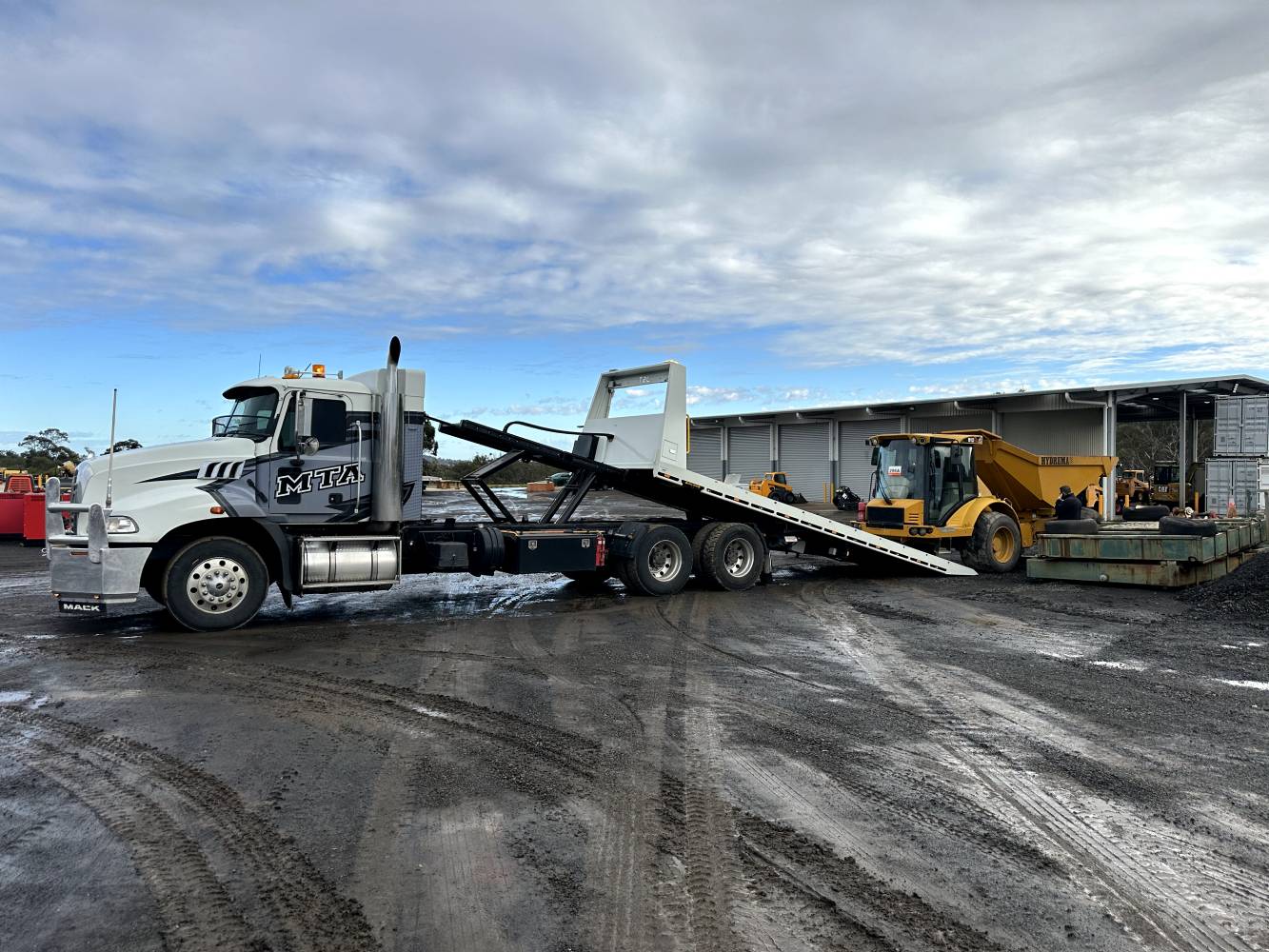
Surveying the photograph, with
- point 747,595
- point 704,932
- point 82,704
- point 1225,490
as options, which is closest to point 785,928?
point 704,932

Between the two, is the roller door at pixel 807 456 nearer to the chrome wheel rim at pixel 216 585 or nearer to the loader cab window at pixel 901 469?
the loader cab window at pixel 901 469

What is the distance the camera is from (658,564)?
Result: 43.9 ft

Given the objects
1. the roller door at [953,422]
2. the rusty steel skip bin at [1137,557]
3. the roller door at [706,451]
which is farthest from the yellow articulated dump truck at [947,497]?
the roller door at [706,451]

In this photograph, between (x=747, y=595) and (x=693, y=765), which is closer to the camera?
(x=693, y=765)

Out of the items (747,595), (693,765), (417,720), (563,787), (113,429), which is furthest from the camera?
(747,595)

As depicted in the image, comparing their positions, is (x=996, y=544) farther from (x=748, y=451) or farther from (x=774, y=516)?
(x=748, y=451)

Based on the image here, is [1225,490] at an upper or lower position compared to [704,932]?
upper

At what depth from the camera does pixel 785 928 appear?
3664 millimetres

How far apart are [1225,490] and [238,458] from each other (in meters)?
28.0

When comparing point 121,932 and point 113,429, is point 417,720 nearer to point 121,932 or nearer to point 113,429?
point 121,932

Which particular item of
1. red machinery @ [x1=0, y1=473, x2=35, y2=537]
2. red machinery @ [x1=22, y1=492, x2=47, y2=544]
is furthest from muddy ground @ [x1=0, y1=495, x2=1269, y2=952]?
red machinery @ [x1=0, y1=473, x2=35, y2=537]

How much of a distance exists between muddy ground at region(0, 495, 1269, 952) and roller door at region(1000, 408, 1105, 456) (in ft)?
78.7

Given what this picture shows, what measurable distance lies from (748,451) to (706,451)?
3.57 m

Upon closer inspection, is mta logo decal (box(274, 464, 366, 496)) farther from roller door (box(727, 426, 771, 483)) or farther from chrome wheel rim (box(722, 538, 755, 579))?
roller door (box(727, 426, 771, 483))
